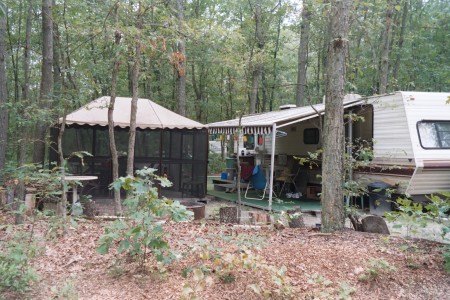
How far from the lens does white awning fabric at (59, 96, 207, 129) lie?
30.1ft

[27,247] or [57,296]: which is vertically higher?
[27,247]

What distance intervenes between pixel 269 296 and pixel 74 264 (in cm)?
176

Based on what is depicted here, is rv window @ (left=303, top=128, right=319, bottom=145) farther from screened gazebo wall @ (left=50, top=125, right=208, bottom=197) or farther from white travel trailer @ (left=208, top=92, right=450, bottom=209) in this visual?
screened gazebo wall @ (left=50, top=125, right=208, bottom=197)

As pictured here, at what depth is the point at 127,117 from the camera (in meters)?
9.68

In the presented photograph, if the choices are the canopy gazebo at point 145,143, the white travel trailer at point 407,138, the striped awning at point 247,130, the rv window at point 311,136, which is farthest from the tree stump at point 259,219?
the rv window at point 311,136

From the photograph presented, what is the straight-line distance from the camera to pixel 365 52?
63.3 ft

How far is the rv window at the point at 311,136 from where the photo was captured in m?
11.3

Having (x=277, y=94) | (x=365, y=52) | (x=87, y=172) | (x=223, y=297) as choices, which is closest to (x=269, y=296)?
(x=223, y=297)

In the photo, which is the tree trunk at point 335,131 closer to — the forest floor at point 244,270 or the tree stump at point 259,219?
the forest floor at point 244,270

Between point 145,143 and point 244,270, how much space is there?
685cm

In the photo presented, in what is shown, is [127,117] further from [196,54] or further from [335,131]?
[196,54]

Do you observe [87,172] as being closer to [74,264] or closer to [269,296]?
[74,264]

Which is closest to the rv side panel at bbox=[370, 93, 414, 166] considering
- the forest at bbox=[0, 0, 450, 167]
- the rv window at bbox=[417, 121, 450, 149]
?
the rv window at bbox=[417, 121, 450, 149]

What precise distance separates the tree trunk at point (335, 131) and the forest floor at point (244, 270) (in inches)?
21.6
